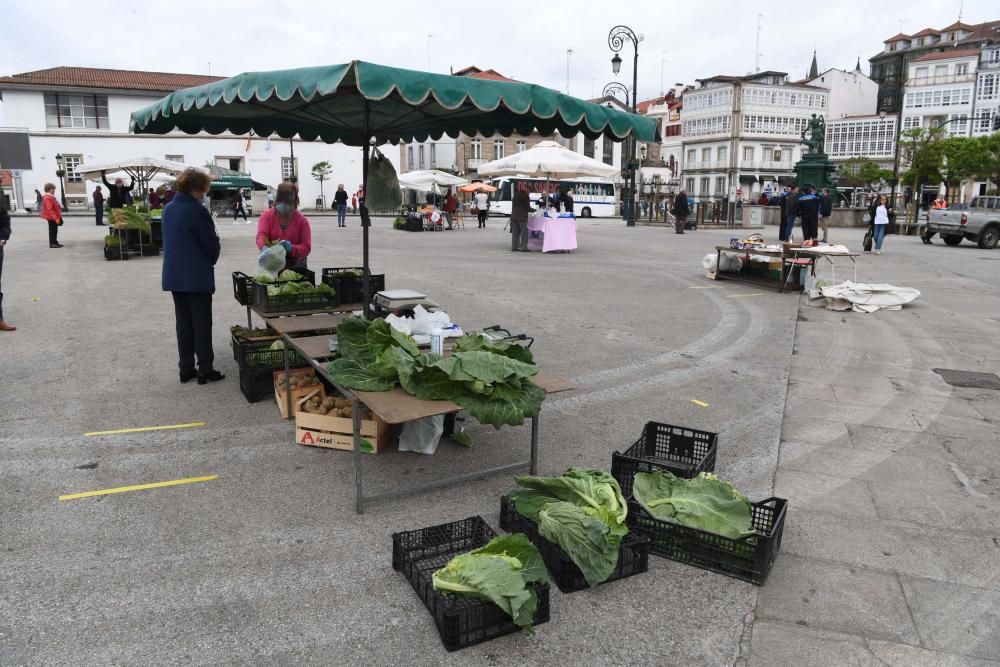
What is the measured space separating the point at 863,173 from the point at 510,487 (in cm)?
7653

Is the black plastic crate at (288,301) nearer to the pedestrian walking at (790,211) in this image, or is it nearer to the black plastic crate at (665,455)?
the black plastic crate at (665,455)

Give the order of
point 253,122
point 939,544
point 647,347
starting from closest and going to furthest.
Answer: point 939,544, point 253,122, point 647,347

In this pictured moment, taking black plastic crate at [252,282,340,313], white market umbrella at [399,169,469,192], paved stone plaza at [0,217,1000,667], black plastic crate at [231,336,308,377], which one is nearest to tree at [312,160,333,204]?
white market umbrella at [399,169,469,192]

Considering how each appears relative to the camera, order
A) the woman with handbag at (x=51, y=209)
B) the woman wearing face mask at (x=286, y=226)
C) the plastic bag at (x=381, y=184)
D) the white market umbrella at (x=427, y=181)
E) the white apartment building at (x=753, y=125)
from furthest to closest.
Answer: the white apartment building at (x=753, y=125)
the white market umbrella at (x=427, y=181)
the woman with handbag at (x=51, y=209)
the woman wearing face mask at (x=286, y=226)
the plastic bag at (x=381, y=184)

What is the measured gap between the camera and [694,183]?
3558 inches

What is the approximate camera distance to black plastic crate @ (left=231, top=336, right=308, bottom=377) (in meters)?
5.84

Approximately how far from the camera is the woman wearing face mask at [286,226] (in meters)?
7.29

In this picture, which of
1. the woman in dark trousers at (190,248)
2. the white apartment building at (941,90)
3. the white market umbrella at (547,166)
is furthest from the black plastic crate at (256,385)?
the white apartment building at (941,90)

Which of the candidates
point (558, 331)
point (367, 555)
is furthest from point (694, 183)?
point (367, 555)

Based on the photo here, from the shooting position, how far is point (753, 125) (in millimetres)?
82438

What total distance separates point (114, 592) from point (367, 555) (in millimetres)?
1120

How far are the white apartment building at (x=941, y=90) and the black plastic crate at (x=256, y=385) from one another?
87187 mm

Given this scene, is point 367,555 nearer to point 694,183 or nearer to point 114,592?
point 114,592

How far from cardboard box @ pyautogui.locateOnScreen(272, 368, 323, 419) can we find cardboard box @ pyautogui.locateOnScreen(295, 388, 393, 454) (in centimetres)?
47
